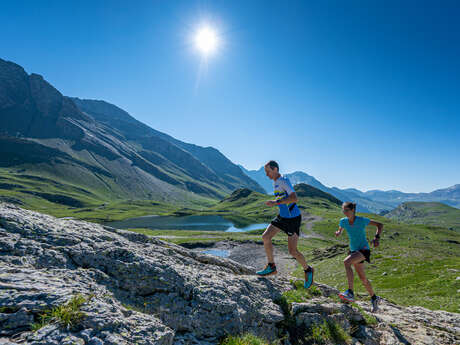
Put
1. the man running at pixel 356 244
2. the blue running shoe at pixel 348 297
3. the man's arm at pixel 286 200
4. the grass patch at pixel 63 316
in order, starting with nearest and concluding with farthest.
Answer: the grass patch at pixel 63 316
the man's arm at pixel 286 200
the man running at pixel 356 244
the blue running shoe at pixel 348 297

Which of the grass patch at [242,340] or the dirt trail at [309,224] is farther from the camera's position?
the dirt trail at [309,224]

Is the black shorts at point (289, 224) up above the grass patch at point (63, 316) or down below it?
above

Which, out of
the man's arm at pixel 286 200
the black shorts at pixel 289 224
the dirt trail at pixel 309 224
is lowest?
the dirt trail at pixel 309 224

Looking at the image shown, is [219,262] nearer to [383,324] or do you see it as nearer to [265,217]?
[383,324]

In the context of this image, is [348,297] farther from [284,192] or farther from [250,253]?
[250,253]

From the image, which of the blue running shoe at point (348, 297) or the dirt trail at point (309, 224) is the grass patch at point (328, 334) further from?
the dirt trail at point (309, 224)

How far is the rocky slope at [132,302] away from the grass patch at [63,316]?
0.12 feet

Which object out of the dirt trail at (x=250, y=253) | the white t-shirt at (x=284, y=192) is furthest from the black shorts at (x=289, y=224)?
the dirt trail at (x=250, y=253)

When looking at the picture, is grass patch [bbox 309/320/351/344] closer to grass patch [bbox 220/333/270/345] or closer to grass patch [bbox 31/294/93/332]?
grass patch [bbox 220/333/270/345]

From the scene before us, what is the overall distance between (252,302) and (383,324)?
6.05m

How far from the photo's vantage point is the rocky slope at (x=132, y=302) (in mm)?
4523

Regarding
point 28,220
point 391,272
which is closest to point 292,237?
point 28,220

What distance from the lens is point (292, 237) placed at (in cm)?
966

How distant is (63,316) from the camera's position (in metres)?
4.35
